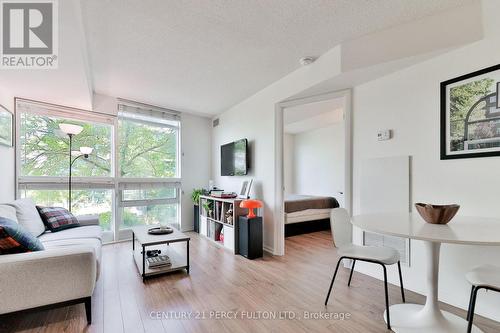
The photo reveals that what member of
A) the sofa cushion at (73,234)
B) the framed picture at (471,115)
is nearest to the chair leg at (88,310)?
the sofa cushion at (73,234)

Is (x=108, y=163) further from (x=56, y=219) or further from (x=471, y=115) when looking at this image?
(x=471, y=115)

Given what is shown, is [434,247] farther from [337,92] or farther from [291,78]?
[291,78]

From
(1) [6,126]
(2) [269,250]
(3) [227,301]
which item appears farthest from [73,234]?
(2) [269,250]

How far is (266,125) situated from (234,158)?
95 centimetres

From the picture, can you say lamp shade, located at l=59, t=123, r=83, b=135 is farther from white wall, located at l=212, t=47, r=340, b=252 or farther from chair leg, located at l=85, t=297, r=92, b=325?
white wall, located at l=212, t=47, r=340, b=252

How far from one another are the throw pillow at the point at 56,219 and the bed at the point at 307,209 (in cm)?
320

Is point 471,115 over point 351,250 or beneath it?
over

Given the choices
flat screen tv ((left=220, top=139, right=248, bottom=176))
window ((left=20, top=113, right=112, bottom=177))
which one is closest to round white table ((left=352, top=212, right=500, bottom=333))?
flat screen tv ((left=220, top=139, right=248, bottom=176))

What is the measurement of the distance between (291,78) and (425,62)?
4.68ft

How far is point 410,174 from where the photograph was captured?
2287 mm

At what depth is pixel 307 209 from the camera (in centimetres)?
453

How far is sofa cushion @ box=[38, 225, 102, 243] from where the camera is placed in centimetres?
248

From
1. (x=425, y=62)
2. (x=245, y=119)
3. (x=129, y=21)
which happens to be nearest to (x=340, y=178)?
(x=245, y=119)

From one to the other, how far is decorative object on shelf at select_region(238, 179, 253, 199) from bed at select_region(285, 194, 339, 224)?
90cm
